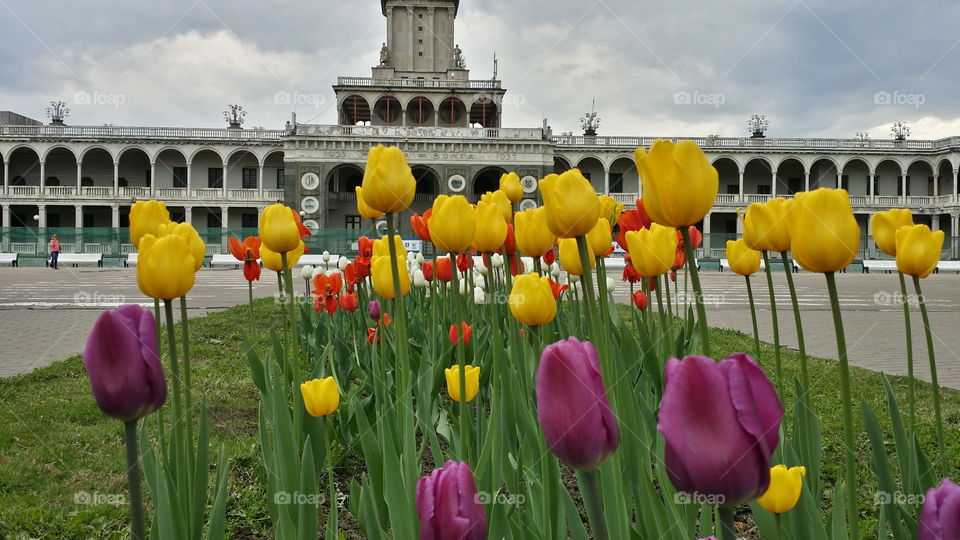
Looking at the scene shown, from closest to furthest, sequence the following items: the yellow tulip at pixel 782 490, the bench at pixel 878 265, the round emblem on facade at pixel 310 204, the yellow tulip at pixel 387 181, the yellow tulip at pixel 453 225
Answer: the yellow tulip at pixel 782 490 < the yellow tulip at pixel 387 181 < the yellow tulip at pixel 453 225 < the bench at pixel 878 265 < the round emblem on facade at pixel 310 204

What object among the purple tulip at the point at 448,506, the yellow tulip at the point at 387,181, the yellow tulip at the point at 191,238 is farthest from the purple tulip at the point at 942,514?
the yellow tulip at the point at 191,238

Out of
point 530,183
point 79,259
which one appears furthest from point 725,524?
point 530,183

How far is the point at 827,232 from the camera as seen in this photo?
87 centimetres

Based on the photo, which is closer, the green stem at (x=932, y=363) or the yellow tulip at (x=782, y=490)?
the yellow tulip at (x=782, y=490)

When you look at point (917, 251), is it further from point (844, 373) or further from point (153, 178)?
point (153, 178)

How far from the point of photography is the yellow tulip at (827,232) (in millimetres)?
869

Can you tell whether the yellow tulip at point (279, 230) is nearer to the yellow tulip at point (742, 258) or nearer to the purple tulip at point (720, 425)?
the yellow tulip at point (742, 258)

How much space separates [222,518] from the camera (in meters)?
1.22

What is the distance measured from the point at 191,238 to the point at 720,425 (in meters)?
Answer: 1.10

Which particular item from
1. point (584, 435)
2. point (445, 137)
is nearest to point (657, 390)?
point (584, 435)

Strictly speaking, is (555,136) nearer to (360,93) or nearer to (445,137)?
(445,137)

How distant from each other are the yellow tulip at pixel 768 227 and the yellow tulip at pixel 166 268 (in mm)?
1017

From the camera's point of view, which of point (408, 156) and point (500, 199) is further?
point (408, 156)

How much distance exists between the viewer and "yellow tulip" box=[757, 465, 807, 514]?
97 centimetres
